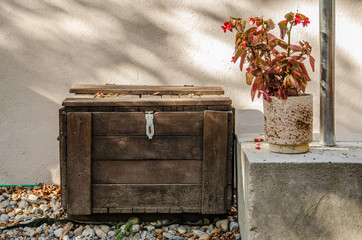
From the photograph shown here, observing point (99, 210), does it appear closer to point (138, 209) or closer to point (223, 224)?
point (138, 209)

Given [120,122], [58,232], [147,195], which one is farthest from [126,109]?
[58,232]

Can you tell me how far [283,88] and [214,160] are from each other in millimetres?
661

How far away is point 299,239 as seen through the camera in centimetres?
231

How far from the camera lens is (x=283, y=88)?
94.3 inches

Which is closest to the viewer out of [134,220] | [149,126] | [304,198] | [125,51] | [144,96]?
[304,198]

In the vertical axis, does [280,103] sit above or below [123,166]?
above

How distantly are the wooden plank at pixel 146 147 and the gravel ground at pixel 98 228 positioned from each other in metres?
0.50

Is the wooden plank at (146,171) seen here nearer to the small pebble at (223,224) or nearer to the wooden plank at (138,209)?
the wooden plank at (138,209)

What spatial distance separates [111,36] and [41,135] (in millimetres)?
1003

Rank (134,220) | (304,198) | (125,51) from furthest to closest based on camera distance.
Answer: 1. (125,51)
2. (134,220)
3. (304,198)

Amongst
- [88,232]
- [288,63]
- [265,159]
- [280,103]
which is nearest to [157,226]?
[88,232]

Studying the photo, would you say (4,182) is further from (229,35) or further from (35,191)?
(229,35)

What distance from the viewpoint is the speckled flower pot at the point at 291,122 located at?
2.39 m

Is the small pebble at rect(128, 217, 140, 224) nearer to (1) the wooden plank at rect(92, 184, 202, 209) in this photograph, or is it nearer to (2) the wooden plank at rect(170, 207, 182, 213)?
(1) the wooden plank at rect(92, 184, 202, 209)
